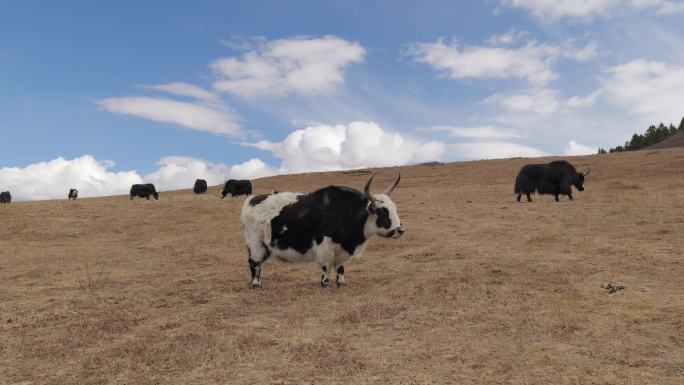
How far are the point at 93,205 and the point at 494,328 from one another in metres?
26.8

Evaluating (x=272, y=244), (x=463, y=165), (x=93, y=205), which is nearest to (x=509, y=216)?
(x=272, y=244)

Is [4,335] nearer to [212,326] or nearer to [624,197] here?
[212,326]

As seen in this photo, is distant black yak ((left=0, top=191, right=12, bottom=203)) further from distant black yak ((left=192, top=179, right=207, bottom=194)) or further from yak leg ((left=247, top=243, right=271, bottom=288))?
yak leg ((left=247, top=243, right=271, bottom=288))

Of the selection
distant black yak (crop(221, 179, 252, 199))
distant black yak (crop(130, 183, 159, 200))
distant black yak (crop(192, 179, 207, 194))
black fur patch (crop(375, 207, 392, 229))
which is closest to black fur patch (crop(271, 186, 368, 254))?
black fur patch (crop(375, 207, 392, 229))

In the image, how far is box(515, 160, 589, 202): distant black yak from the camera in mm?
24594

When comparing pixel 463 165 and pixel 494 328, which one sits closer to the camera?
pixel 494 328

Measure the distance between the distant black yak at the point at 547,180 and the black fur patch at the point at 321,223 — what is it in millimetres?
17126

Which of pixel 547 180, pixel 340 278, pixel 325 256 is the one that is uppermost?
pixel 547 180

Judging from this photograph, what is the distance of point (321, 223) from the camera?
395 inches

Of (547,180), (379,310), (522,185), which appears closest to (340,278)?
(379,310)

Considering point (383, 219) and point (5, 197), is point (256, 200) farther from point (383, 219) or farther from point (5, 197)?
point (5, 197)

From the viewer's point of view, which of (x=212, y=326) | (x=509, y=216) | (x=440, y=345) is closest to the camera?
(x=440, y=345)

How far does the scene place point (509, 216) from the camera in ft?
63.8

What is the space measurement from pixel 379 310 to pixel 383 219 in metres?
2.29
